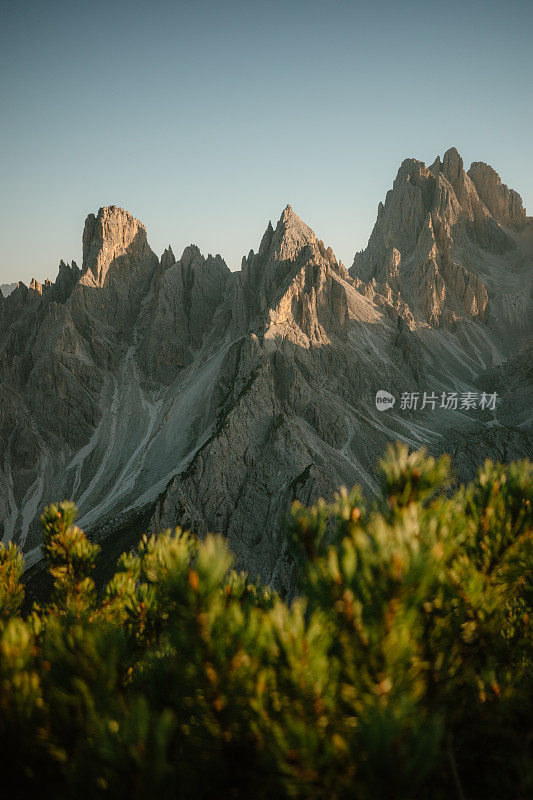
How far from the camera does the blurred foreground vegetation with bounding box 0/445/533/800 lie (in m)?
2.64

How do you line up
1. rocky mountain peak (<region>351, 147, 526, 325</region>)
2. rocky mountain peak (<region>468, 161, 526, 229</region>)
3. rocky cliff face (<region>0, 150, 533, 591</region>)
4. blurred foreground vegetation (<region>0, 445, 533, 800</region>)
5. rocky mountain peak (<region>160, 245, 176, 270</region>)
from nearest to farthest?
blurred foreground vegetation (<region>0, 445, 533, 800</region>) → rocky cliff face (<region>0, 150, 533, 591</region>) → rocky mountain peak (<region>160, 245, 176, 270</region>) → rocky mountain peak (<region>351, 147, 526, 325</region>) → rocky mountain peak (<region>468, 161, 526, 229</region>)

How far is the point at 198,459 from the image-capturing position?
61.5 m

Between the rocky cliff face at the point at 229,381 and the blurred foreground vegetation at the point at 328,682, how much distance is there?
49.2 meters

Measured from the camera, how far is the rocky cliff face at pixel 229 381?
61.7m

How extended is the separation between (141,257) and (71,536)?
120m

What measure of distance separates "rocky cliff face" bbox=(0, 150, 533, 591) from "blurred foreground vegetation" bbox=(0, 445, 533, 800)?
162 feet

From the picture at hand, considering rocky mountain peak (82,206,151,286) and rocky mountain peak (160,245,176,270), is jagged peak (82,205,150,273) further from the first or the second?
rocky mountain peak (160,245,176,270)

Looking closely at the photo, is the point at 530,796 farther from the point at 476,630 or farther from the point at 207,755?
the point at 207,755

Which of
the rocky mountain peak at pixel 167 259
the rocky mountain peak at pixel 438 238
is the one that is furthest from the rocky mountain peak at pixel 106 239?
the rocky mountain peak at pixel 438 238

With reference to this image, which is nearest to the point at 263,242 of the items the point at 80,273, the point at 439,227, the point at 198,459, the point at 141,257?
the point at 141,257

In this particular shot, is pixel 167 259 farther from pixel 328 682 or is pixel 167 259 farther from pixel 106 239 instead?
pixel 328 682

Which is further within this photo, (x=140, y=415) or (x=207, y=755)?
(x=140, y=415)

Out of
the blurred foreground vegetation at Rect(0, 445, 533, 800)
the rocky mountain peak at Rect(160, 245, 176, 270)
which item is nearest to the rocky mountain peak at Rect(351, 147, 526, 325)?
the rocky mountain peak at Rect(160, 245, 176, 270)

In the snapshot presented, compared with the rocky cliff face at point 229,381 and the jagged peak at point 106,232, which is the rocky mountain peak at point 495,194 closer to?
the rocky cliff face at point 229,381
